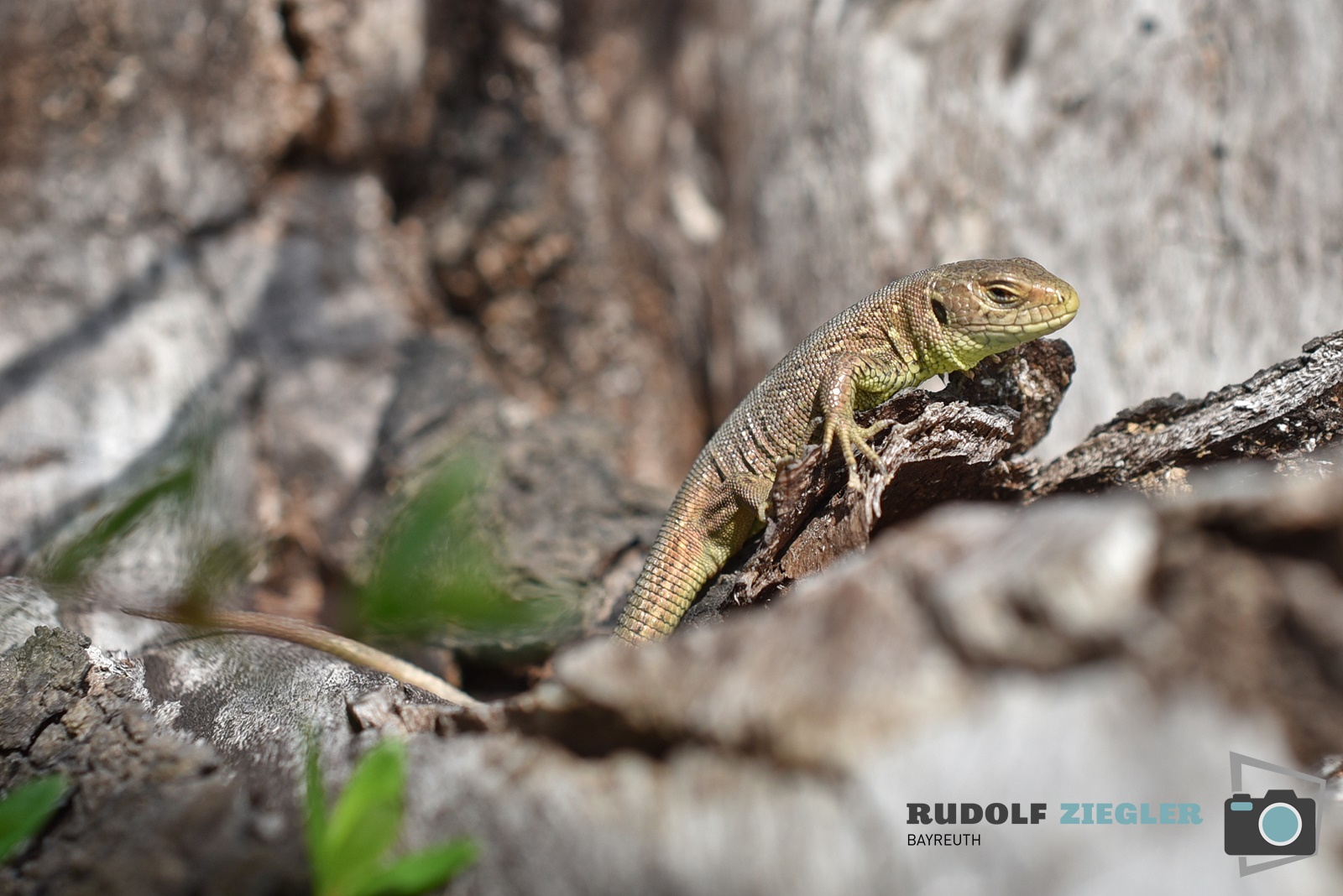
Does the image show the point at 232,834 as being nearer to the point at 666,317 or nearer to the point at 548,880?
the point at 548,880

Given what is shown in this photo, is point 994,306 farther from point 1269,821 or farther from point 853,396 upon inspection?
point 1269,821

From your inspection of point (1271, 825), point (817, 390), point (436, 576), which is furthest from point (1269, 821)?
point (817, 390)

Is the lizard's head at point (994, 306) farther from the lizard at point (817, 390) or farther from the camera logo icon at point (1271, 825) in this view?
the camera logo icon at point (1271, 825)

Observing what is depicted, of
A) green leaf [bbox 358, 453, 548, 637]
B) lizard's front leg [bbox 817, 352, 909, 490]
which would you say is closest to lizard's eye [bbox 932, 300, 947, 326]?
lizard's front leg [bbox 817, 352, 909, 490]

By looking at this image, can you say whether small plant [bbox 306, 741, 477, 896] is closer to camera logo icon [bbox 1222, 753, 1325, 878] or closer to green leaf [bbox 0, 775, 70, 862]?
green leaf [bbox 0, 775, 70, 862]

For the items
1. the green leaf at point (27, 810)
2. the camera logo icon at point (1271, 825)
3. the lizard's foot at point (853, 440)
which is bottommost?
the green leaf at point (27, 810)

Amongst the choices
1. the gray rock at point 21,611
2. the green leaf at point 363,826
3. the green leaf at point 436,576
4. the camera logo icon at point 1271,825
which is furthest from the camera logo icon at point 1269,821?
the gray rock at point 21,611
